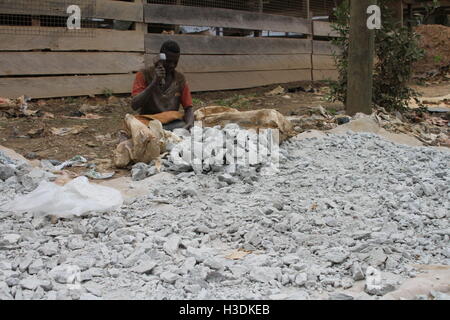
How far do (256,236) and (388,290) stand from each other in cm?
79

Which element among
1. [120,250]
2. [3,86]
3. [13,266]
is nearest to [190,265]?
[120,250]

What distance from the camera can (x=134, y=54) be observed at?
709 cm

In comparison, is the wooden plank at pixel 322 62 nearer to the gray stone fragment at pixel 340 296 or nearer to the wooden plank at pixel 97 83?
the wooden plank at pixel 97 83

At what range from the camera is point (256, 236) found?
8.82ft

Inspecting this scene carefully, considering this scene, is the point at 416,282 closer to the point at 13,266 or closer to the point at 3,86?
the point at 13,266

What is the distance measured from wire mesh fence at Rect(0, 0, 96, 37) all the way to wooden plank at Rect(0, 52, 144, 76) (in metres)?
0.27

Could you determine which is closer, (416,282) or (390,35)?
(416,282)

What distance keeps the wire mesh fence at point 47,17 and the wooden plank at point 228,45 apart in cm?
98

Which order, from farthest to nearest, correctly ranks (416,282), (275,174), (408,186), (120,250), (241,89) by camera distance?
(241,89) < (275,174) < (408,186) < (120,250) < (416,282)

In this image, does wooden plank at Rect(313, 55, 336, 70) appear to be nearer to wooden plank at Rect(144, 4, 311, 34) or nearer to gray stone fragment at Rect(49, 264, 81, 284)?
→ wooden plank at Rect(144, 4, 311, 34)

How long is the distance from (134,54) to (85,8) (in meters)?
0.93

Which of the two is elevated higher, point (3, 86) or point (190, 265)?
point (3, 86)

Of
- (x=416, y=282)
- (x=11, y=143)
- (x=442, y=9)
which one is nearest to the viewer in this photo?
(x=416, y=282)

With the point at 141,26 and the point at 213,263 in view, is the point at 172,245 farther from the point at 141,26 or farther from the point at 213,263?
the point at 141,26
